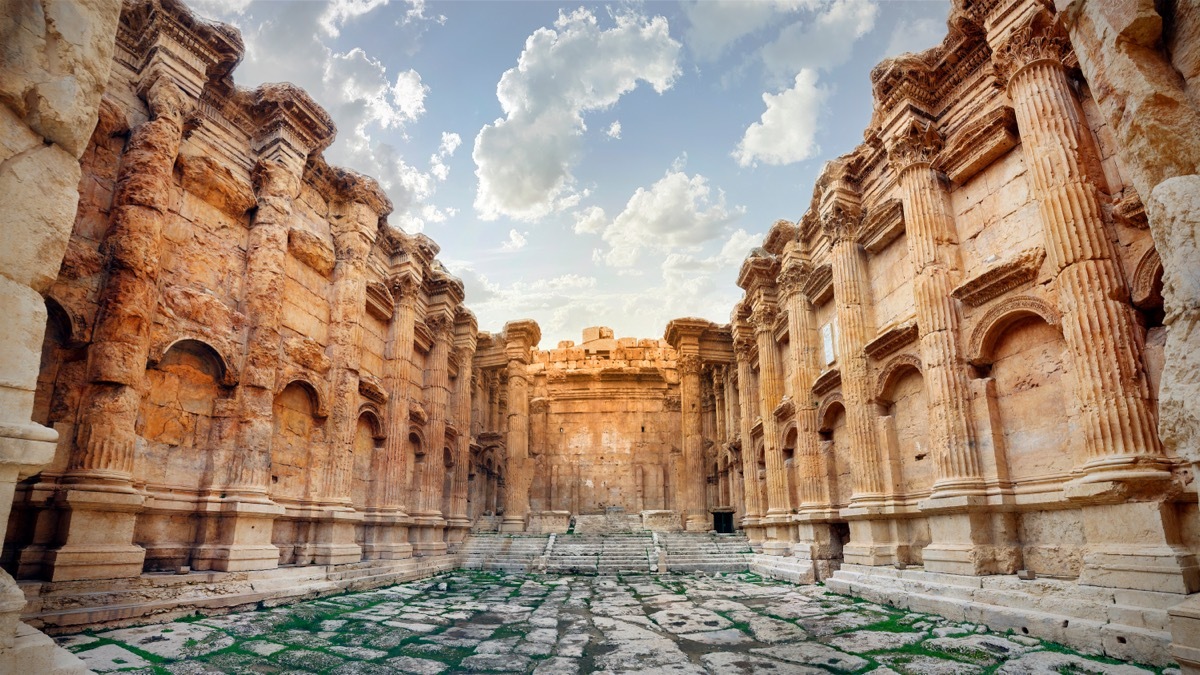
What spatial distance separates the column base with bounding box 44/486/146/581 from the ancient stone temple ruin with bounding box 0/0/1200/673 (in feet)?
0.11

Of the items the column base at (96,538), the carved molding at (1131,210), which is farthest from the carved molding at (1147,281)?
the column base at (96,538)

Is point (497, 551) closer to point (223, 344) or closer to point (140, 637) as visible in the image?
point (223, 344)

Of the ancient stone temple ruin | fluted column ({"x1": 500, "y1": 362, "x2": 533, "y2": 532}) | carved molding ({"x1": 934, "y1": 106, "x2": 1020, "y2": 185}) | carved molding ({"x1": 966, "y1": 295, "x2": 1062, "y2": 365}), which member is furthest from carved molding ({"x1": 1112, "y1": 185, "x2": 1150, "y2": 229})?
fluted column ({"x1": 500, "y1": 362, "x2": 533, "y2": 532})

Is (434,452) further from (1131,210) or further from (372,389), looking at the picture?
(1131,210)

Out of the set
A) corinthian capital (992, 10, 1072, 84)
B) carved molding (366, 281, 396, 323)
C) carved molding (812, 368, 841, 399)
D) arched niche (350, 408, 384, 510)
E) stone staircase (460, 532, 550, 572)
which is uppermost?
corinthian capital (992, 10, 1072, 84)

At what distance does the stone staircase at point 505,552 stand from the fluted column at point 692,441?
6.41 metres

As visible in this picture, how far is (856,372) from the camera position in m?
12.3

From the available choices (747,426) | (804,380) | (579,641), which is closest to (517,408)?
(747,426)

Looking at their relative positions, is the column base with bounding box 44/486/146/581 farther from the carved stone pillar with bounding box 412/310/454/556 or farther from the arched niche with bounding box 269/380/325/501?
the carved stone pillar with bounding box 412/310/454/556

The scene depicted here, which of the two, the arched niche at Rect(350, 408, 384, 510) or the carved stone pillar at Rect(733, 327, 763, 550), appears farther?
the carved stone pillar at Rect(733, 327, 763, 550)

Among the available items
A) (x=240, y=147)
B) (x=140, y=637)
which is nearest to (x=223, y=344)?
(x=240, y=147)

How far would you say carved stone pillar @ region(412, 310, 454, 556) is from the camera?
15797mm

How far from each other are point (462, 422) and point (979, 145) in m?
15.5

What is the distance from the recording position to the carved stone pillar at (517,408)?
22578 mm
